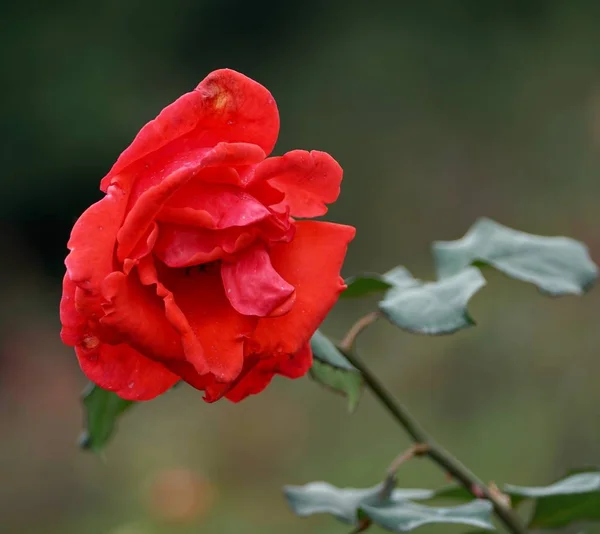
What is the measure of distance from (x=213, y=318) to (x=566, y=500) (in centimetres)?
37

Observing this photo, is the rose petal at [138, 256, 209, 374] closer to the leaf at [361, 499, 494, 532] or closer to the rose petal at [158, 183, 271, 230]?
the rose petal at [158, 183, 271, 230]

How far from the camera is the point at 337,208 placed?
12.5 ft

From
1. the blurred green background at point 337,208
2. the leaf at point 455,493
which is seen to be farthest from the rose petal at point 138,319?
the blurred green background at point 337,208

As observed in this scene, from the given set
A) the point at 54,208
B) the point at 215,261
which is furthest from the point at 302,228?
the point at 54,208

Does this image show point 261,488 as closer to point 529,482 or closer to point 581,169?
point 529,482

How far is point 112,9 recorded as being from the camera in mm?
3811

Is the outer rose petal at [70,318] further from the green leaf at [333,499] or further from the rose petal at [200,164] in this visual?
the green leaf at [333,499]

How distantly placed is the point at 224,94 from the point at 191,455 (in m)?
2.20

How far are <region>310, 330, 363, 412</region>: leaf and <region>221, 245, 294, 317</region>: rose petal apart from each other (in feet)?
0.32

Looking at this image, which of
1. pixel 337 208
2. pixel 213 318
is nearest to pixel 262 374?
pixel 213 318

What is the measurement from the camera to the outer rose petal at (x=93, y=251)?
1.46 ft

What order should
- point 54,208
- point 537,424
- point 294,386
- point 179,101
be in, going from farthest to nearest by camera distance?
point 54,208 < point 294,386 < point 537,424 < point 179,101

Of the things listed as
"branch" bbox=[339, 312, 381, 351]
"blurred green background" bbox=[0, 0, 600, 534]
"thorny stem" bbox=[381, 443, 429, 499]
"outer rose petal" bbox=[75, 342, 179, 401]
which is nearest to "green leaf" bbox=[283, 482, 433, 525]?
"thorny stem" bbox=[381, 443, 429, 499]

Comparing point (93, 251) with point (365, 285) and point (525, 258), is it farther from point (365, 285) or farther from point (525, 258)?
point (525, 258)
